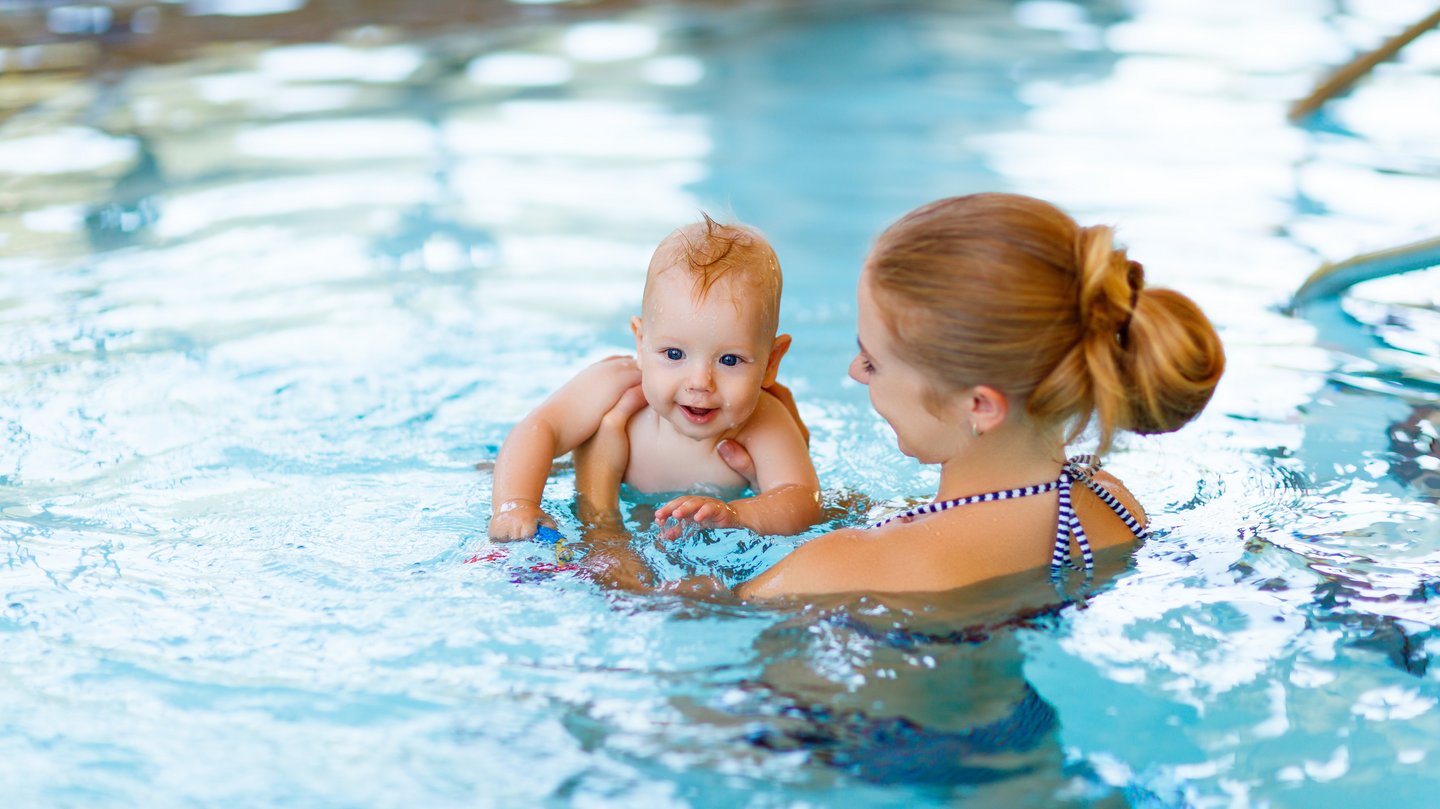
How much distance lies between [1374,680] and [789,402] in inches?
52.0

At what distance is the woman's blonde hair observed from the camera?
7.06ft

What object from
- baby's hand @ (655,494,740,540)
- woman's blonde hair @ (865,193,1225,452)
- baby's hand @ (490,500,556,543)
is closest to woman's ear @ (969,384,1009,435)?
woman's blonde hair @ (865,193,1225,452)

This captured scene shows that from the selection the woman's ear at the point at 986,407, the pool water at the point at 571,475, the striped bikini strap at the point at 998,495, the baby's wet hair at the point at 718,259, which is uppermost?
the baby's wet hair at the point at 718,259

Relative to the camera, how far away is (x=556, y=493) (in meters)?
3.32

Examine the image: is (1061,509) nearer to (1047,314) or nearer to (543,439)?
(1047,314)

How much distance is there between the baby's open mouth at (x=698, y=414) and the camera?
288cm

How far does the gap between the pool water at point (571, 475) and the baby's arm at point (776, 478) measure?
0.24 feet

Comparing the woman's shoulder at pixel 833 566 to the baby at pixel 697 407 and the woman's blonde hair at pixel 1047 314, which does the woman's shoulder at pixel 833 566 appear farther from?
the woman's blonde hair at pixel 1047 314

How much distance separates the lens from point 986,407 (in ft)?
7.50

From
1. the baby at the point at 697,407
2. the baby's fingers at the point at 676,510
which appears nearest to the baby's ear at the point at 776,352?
the baby at the point at 697,407

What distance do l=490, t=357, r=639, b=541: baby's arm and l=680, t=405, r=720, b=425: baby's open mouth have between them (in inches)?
11.3

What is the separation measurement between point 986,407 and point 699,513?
1.90 feet

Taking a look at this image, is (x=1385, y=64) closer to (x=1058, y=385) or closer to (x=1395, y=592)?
(x=1395, y=592)

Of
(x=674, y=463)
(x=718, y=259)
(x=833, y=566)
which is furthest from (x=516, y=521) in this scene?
(x=833, y=566)
